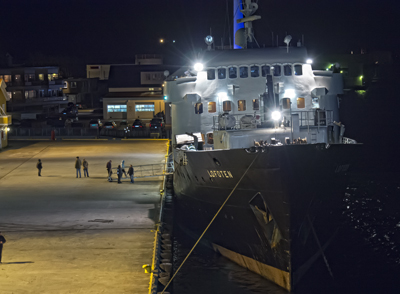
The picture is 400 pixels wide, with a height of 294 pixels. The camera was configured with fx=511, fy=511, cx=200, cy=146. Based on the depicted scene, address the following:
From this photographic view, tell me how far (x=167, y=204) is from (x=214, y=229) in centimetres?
471

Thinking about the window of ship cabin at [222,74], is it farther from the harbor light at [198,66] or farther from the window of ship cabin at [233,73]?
the harbor light at [198,66]

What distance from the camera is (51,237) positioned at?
19.8m

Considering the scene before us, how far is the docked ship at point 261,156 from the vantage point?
1902 centimetres

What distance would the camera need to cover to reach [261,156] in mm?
19094

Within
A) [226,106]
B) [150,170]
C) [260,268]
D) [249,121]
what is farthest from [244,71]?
[150,170]

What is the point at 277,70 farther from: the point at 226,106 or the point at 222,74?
the point at 226,106

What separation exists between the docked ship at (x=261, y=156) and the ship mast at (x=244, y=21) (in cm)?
6

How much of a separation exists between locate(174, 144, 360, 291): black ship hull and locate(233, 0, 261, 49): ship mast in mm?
10211

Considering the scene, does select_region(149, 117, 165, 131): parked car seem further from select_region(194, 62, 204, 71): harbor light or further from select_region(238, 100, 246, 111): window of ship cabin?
select_region(238, 100, 246, 111): window of ship cabin

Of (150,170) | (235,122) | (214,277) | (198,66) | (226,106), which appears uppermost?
(198,66)

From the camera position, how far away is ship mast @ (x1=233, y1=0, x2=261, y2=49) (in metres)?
28.5

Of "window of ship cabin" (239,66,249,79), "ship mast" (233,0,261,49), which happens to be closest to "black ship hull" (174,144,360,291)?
"window of ship cabin" (239,66,249,79)

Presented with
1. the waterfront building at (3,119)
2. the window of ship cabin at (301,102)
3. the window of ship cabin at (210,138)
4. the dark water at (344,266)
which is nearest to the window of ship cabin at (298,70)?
the window of ship cabin at (301,102)

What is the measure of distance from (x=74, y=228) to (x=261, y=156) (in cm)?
839
